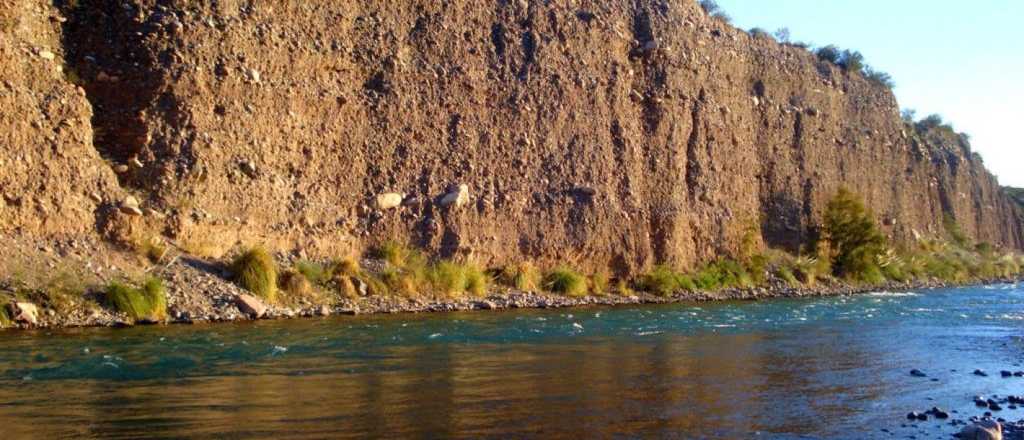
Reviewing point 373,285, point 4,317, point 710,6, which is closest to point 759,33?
point 710,6

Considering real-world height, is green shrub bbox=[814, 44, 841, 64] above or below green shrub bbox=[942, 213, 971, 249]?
above

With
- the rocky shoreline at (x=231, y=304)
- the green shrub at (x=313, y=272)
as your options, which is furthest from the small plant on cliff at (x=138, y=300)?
the green shrub at (x=313, y=272)

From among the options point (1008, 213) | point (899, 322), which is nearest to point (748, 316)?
point (899, 322)

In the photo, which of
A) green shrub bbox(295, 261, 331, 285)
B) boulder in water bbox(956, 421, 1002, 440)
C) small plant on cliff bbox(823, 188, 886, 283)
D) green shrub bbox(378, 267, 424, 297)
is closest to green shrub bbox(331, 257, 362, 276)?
green shrub bbox(295, 261, 331, 285)

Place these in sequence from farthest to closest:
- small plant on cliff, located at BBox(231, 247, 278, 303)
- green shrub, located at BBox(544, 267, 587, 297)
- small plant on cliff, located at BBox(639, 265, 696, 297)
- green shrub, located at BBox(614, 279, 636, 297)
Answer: small plant on cliff, located at BBox(639, 265, 696, 297), green shrub, located at BBox(614, 279, 636, 297), green shrub, located at BBox(544, 267, 587, 297), small plant on cliff, located at BBox(231, 247, 278, 303)

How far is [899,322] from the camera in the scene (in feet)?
68.3

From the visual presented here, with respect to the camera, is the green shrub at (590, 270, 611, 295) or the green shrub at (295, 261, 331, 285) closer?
the green shrub at (295, 261, 331, 285)

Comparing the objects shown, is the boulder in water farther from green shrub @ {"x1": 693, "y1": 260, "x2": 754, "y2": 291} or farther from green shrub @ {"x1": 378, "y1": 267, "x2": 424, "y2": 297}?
green shrub @ {"x1": 693, "y1": 260, "x2": 754, "y2": 291}

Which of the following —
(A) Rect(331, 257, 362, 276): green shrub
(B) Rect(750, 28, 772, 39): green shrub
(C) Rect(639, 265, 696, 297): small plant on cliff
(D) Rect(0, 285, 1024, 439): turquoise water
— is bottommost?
(D) Rect(0, 285, 1024, 439): turquoise water

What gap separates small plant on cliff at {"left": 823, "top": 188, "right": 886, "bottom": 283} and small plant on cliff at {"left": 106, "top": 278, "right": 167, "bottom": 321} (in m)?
27.9

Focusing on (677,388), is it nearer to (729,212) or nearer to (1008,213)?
(729,212)

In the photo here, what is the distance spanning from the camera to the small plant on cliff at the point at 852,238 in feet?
125

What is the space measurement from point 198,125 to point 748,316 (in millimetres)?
13125

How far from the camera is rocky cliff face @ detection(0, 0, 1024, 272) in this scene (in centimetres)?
2073
